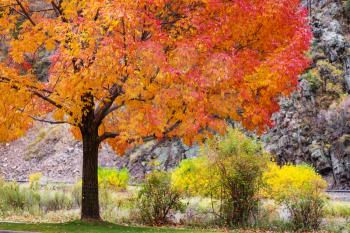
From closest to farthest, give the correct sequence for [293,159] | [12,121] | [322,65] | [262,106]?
[262,106] < [12,121] < [293,159] < [322,65]

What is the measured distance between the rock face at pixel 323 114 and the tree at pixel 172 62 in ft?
55.4

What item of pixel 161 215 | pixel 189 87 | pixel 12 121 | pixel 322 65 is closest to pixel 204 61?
pixel 189 87

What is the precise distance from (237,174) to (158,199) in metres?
2.48

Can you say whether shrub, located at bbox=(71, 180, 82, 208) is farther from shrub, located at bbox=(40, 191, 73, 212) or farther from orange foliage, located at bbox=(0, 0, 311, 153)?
orange foliage, located at bbox=(0, 0, 311, 153)

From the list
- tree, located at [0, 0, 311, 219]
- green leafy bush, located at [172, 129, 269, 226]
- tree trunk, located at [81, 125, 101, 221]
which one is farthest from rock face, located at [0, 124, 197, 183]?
tree, located at [0, 0, 311, 219]

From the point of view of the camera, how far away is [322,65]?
105 feet

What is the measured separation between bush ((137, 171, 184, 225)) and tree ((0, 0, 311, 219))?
118 inches

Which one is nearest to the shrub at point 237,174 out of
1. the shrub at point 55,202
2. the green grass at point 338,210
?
the green grass at point 338,210

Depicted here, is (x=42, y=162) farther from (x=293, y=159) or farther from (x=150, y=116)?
(x=150, y=116)

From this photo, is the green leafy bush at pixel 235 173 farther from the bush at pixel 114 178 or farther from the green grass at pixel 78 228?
the bush at pixel 114 178

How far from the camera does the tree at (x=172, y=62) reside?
1065cm

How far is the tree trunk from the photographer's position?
14.0 metres

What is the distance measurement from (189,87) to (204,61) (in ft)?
2.41

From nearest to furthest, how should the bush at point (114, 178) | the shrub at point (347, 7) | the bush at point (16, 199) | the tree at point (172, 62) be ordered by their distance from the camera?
the tree at point (172, 62), the bush at point (16, 199), the bush at point (114, 178), the shrub at point (347, 7)
